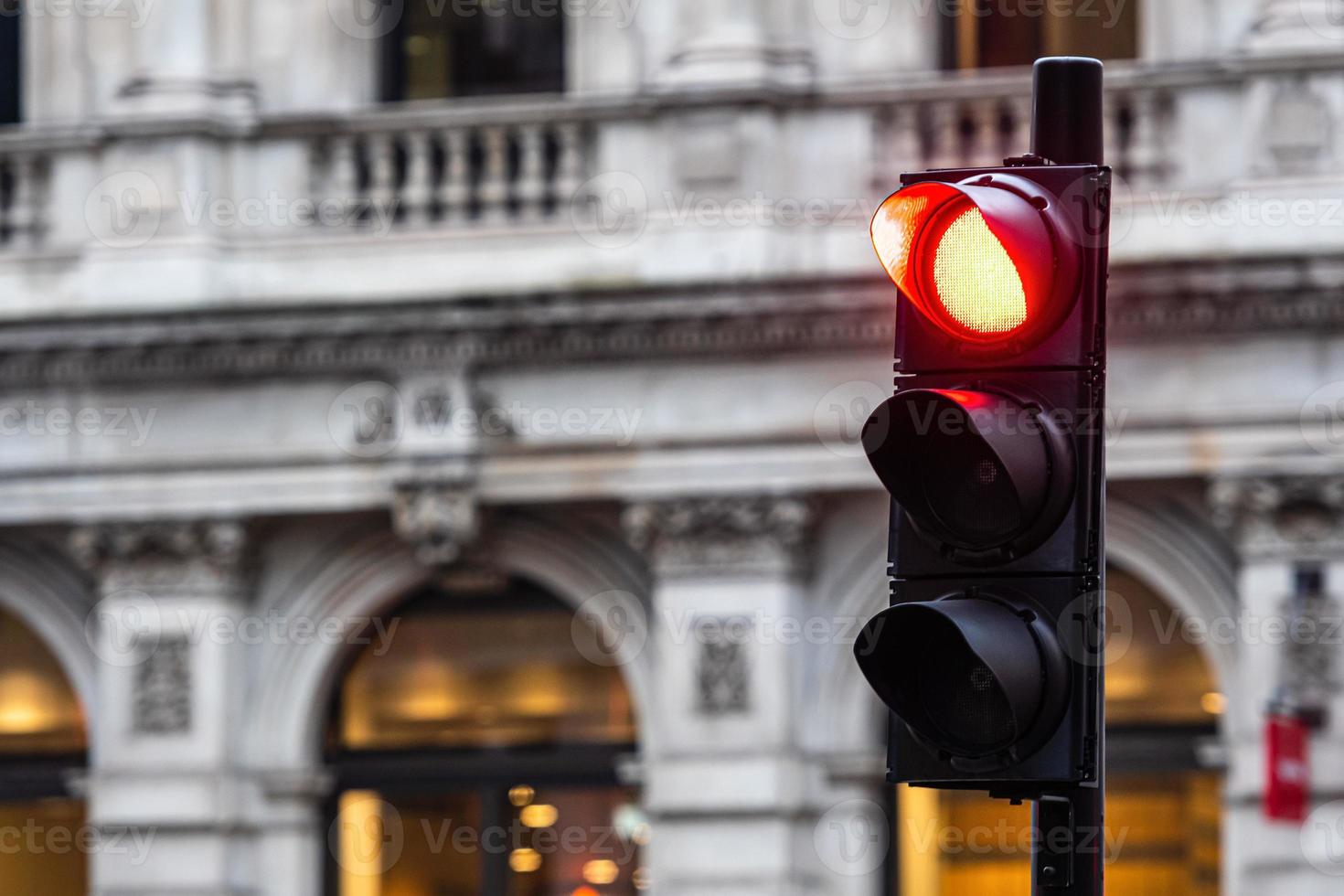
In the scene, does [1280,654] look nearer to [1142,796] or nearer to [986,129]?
[1142,796]

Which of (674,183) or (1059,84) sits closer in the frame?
(1059,84)

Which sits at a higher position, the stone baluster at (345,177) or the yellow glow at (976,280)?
the stone baluster at (345,177)

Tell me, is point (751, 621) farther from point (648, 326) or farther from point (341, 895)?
point (341, 895)

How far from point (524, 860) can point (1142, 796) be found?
359 centimetres

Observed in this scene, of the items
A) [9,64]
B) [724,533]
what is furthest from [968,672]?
[9,64]

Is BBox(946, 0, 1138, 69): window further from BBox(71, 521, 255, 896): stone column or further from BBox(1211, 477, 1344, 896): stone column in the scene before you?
BBox(71, 521, 255, 896): stone column

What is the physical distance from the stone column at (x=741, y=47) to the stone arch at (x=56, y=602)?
4.69 m

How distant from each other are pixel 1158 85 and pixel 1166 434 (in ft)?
6.37

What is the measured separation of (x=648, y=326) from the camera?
47.8 feet

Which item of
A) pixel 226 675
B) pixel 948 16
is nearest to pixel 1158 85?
pixel 948 16

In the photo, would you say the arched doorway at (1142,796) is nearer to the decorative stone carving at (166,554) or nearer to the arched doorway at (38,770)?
the decorative stone carving at (166,554)

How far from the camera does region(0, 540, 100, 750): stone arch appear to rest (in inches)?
619

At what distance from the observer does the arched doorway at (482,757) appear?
1531 centimetres

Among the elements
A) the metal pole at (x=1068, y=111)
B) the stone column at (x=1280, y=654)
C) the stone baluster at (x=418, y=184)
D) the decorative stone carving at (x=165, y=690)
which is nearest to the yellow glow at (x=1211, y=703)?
the stone column at (x=1280, y=654)
